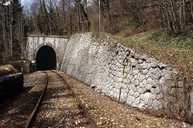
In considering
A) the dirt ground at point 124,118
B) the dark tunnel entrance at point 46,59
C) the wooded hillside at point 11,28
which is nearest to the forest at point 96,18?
the wooded hillside at point 11,28

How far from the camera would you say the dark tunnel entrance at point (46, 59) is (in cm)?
6031

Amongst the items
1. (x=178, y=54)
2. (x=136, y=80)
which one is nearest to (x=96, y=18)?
(x=178, y=54)

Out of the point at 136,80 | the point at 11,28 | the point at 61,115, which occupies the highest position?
the point at 11,28

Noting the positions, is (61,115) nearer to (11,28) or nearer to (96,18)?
(96,18)

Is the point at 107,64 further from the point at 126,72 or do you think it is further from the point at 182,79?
the point at 182,79

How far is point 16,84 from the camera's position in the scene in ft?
64.8

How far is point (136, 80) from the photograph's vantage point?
1327cm

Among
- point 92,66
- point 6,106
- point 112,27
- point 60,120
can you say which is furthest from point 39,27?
point 60,120

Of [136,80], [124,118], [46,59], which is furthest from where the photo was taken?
[46,59]

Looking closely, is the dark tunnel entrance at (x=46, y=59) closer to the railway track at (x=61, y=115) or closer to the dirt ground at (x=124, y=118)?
the railway track at (x=61, y=115)

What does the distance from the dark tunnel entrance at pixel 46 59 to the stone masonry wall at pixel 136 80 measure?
39.6m

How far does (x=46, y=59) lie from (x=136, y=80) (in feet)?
166

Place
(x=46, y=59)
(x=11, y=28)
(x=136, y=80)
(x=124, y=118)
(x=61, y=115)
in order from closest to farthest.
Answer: (x=124, y=118) → (x=61, y=115) → (x=136, y=80) → (x=11, y=28) → (x=46, y=59)

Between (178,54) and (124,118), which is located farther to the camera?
(178,54)
